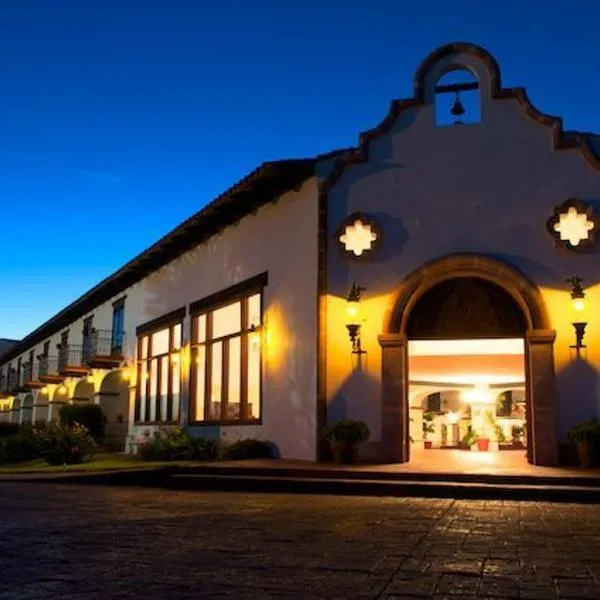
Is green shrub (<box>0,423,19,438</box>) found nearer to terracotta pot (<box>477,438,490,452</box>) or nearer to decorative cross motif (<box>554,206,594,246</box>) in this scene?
terracotta pot (<box>477,438,490,452</box>)

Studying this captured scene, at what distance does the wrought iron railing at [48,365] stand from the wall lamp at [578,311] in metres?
26.4

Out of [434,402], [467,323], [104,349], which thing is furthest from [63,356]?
[467,323]

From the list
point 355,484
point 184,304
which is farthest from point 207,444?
point 355,484

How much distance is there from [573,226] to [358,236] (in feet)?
12.4

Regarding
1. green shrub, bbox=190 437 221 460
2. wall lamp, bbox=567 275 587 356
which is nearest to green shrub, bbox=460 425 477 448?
green shrub, bbox=190 437 221 460

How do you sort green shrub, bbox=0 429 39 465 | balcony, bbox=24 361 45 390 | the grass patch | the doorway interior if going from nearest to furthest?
the grass patch, the doorway interior, green shrub, bbox=0 429 39 465, balcony, bbox=24 361 45 390

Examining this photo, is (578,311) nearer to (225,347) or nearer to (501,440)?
(225,347)

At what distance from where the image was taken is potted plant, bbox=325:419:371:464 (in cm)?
1355

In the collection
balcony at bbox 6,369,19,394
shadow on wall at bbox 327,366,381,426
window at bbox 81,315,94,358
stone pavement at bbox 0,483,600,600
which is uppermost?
window at bbox 81,315,94,358

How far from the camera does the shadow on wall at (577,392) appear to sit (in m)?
12.9

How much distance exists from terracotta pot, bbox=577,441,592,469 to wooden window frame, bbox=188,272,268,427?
21.9 ft

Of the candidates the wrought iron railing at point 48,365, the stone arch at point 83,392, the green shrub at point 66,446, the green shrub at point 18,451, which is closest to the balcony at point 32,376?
the wrought iron railing at point 48,365

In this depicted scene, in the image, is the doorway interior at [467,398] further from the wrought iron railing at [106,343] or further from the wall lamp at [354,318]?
the wrought iron railing at [106,343]

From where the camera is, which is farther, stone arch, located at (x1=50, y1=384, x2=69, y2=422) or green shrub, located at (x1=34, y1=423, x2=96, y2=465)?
stone arch, located at (x1=50, y1=384, x2=69, y2=422)
